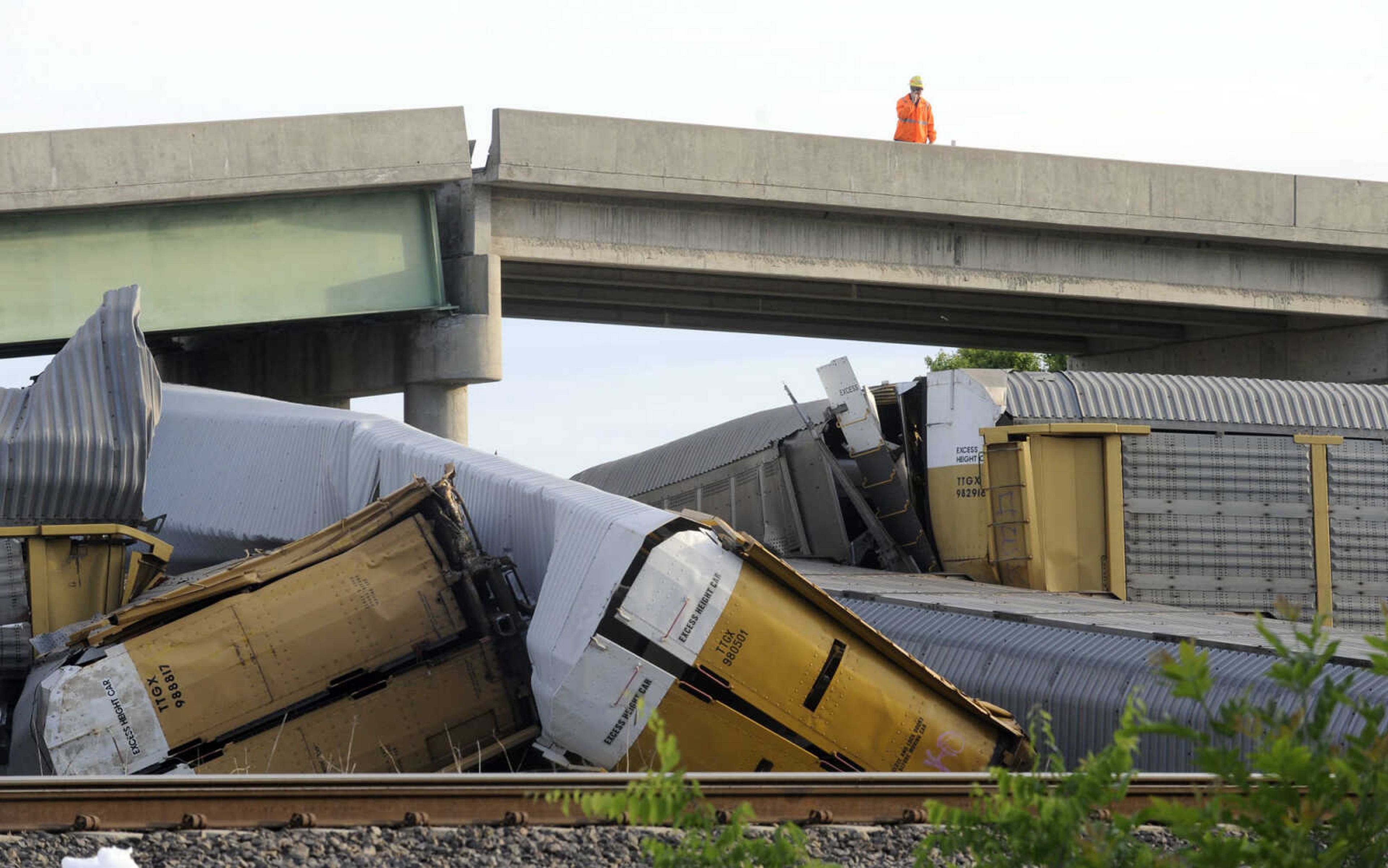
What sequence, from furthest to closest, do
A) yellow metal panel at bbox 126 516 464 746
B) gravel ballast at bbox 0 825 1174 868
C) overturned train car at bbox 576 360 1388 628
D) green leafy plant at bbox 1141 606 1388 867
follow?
1. overturned train car at bbox 576 360 1388 628
2. yellow metal panel at bbox 126 516 464 746
3. gravel ballast at bbox 0 825 1174 868
4. green leafy plant at bbox 1141 606 1388 867

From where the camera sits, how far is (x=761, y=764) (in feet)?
27.6

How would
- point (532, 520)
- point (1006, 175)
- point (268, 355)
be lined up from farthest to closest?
1. point (268, 355)
2. point (1006, 175)
3. point (532, 520)

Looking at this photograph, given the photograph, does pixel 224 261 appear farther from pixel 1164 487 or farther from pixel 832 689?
pixel 832 689

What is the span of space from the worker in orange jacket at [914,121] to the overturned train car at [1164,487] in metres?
8.96

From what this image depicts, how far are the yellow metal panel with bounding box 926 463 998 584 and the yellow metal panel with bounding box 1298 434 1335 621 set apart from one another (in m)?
3.66

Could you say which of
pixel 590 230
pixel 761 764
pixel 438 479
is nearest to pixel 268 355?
pixel 590 230

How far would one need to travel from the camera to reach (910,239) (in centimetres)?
2506

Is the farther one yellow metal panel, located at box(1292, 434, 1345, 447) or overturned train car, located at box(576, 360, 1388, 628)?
yellow metal panel, located at box(1292, 434, 1345, 447)

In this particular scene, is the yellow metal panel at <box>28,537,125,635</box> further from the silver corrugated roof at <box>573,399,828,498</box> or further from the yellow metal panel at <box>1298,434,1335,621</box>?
the yellow metal panel at <box>1298,434,1335,621</box>

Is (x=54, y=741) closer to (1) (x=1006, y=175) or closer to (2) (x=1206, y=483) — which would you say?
(2) (x=1206, y=483)

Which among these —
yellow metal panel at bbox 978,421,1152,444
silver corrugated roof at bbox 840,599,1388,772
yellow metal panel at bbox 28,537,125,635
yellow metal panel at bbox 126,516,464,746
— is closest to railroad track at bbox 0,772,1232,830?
silver corrugated roof at bbox 840,599,1388,772

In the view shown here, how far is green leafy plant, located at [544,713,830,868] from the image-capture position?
3.41 meters

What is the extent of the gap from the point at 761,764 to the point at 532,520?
251cm

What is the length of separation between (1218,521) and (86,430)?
38.2ft
